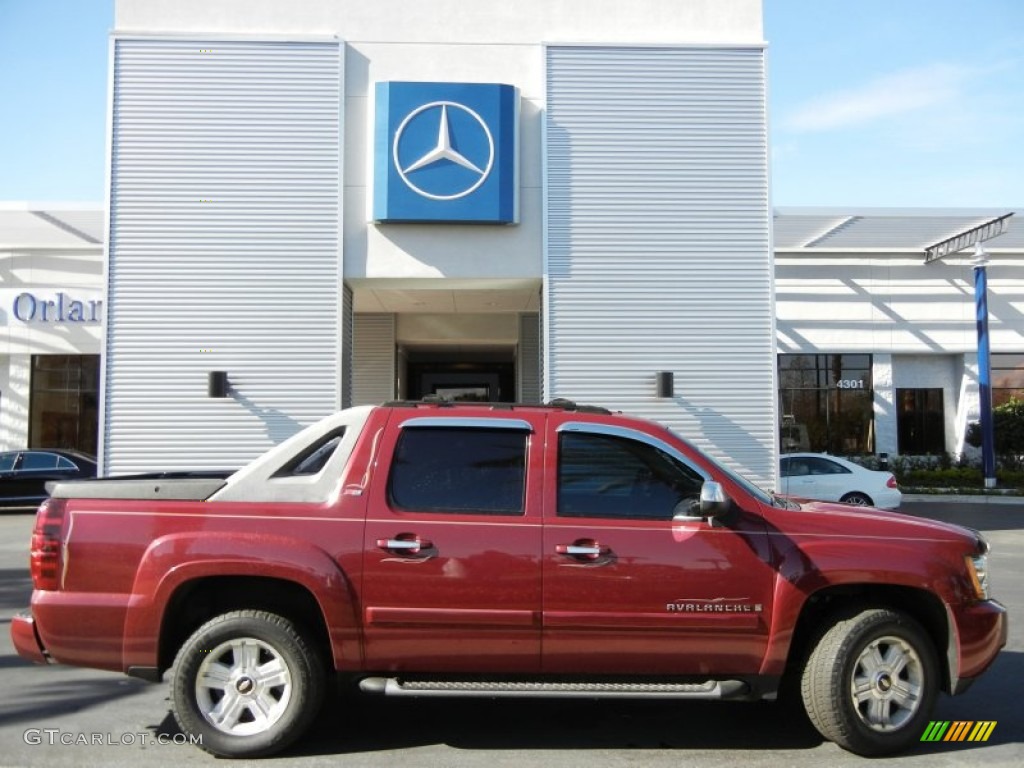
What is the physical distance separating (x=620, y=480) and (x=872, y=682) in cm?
172

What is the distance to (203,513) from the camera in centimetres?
466

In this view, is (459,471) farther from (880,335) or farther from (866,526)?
(880,335)

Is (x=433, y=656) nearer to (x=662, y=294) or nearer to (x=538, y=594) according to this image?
(x=538, y=594)

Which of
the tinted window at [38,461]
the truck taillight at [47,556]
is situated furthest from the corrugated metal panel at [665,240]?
the tinted window at [38,461]

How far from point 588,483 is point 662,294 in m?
9.58

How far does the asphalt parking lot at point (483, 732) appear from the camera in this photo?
4727 mm

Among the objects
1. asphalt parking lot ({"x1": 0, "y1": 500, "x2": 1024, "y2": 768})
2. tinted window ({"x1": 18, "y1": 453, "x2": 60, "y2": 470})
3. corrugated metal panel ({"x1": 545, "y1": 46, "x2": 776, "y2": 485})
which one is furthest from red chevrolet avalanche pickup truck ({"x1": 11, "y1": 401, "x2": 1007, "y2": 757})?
tinted window ({"x1": 18, "y1": 453, "x2": 60, "y2": 470})

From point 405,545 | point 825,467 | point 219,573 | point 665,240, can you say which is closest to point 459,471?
point 405,545

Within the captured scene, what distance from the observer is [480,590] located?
4.57 m

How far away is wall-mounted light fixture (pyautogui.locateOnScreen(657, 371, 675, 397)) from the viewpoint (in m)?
13.8

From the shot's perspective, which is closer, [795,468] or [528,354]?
[795,468]

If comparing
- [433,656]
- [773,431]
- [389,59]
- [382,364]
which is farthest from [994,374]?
[433,656]

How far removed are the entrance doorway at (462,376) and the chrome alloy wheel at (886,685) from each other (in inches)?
663
